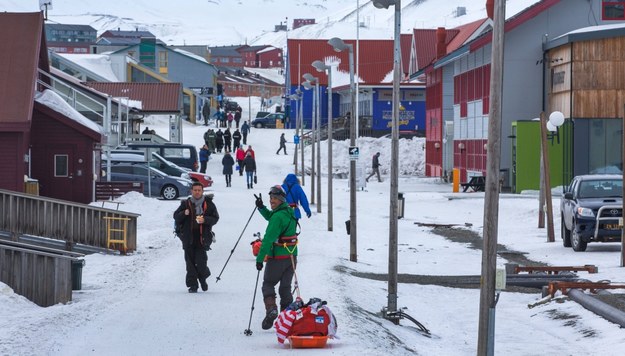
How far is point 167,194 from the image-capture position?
44.9 meters

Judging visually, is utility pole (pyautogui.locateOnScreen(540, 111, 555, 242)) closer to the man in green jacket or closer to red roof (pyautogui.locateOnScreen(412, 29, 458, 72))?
the man in green jacket

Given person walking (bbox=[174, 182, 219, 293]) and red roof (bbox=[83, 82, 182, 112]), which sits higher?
red roof (bbox=[83, 82, 182, 112])

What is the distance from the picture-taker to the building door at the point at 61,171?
3928 centimetres

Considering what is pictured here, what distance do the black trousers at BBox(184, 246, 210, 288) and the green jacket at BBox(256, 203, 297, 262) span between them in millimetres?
3519

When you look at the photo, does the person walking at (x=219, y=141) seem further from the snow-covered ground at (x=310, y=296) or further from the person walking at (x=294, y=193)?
the person walking at (x=294, y=193)

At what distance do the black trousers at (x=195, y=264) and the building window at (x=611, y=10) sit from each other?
3773 centimetres

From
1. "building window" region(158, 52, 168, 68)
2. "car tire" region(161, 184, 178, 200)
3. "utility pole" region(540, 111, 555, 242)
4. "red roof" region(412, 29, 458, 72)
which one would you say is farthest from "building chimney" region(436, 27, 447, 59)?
"utility pole" region(540, 111, 555, 242)

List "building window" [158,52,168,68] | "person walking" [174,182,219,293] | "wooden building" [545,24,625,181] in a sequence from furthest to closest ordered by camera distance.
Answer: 1. "building window" [158,52,168,68]
2. "wooden building" [545,24,625,181]
3. "person walking" [174,182,219,293]

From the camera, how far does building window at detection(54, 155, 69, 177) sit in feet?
129

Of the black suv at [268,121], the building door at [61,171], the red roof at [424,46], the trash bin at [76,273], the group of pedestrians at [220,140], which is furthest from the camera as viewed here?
the black suv at [268,121]

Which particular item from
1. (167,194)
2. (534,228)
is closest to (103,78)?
(167,194)

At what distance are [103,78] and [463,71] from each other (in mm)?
28923

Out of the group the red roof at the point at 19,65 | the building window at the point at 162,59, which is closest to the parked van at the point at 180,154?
the red roof at the point at 19,65

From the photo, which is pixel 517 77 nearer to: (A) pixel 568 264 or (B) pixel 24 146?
(B) pixel 24 146
